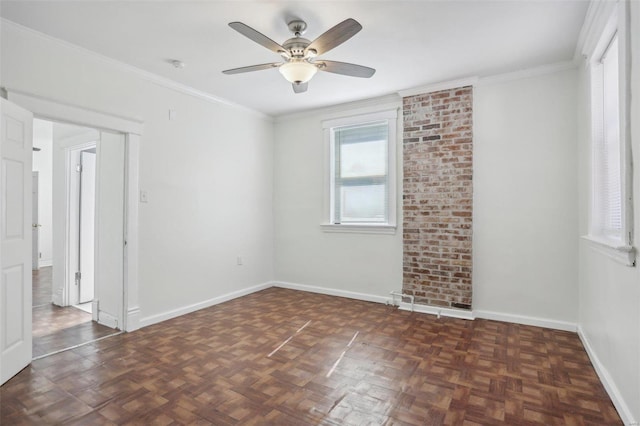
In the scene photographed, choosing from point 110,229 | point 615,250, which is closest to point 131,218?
point 110,229

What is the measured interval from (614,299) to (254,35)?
112 inches

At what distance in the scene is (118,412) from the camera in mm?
1974

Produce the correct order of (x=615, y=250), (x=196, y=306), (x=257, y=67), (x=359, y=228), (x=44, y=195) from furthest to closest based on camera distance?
(x=44, y=195), (x=359, y=228), (x=196, y=306), (x=257, y=67), (x=615, y=250)

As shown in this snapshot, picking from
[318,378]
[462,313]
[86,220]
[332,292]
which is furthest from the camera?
[332,292]

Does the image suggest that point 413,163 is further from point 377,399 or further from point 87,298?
point 87,298

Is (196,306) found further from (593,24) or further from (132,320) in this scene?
(593,24)

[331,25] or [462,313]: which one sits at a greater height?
[331,25]

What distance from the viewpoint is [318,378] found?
7.79 feet

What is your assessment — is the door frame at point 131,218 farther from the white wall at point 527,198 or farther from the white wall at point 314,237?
the white wall at point 527,198

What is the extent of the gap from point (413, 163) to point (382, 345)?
2.16 meters

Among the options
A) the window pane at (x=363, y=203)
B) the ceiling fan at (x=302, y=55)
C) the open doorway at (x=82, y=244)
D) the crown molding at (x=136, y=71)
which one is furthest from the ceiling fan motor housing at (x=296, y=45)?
the window pane at (x=363, y=203)

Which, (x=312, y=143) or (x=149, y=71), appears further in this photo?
(x=312, y=143)

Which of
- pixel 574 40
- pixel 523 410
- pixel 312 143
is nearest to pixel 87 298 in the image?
pixel 312 143

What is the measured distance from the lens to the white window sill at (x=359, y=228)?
430 cm
